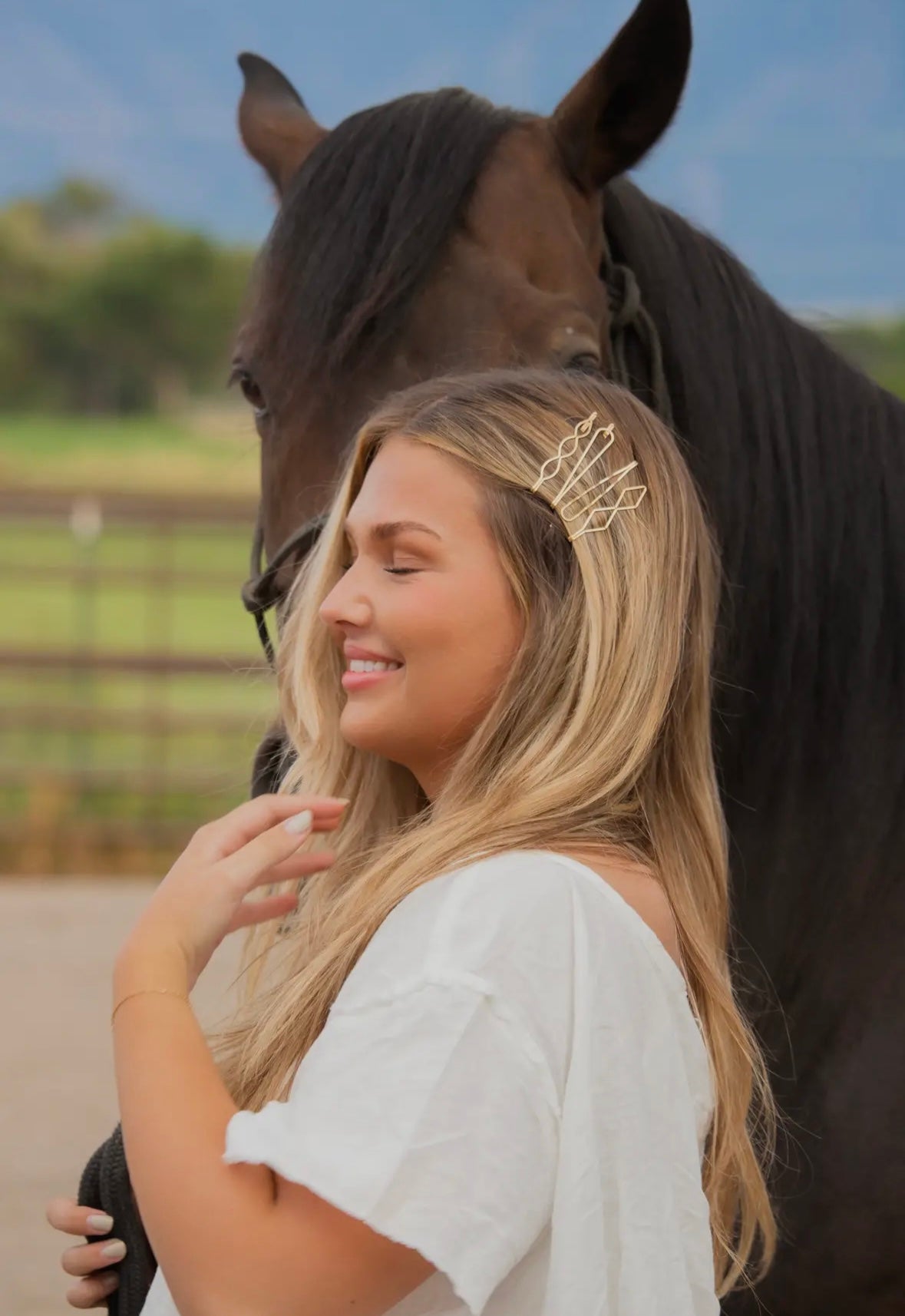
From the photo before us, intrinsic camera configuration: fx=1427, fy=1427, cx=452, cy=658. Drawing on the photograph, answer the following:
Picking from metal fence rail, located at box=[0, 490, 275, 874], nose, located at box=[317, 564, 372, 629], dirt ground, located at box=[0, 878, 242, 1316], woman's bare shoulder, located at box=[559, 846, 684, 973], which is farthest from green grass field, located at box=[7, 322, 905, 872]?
woman's bare shoulder, located at box=[559, 846, 684, 973]

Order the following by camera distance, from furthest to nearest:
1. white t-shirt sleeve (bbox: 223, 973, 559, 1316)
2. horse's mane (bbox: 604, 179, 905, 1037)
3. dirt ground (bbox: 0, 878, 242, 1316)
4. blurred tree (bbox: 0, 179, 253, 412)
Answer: blurred tree (bbox: 0, 179, 253, 412) → dirt ground (bbox: 0, 878, 242, 1316) → horse's mane (bbox: 604, 179, 905, 1037) → white t-shirt sleeve (bbox: 223, 973, 559, 1316)

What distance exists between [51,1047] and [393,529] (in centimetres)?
368

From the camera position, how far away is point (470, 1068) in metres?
0.73

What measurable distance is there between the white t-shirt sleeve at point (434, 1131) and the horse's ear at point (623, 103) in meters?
1.07

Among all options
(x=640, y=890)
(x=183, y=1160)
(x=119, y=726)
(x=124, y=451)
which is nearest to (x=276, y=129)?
(x=640, y=890)

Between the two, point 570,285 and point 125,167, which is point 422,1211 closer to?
point 570,285

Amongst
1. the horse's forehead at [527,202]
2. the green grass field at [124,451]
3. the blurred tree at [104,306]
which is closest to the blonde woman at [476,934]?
the horse's forehead at [527,202]

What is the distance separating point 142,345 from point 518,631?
15.4 metres

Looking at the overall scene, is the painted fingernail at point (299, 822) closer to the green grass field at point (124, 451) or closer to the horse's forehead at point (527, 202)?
the horse's forehead at point (527, 202)

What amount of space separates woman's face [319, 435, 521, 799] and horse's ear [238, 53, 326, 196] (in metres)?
0.86

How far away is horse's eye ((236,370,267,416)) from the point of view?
1.53 m

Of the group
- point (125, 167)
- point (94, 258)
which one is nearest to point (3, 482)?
point (94, 258)

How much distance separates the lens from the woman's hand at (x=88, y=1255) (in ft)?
3.31

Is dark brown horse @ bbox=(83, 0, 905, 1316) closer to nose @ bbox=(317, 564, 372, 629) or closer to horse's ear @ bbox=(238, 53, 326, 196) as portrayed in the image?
horse's ear @ bbox=(238, 53, 326, 196)
